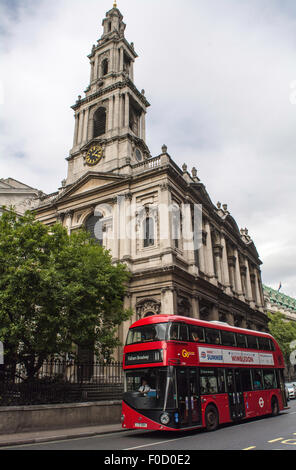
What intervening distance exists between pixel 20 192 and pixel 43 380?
29154 mm

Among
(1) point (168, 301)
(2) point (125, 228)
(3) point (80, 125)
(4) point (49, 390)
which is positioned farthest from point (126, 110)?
(4) point (49, 390)

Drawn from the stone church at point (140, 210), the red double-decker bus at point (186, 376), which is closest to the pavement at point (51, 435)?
the red double-decker bus at point (186, 376)

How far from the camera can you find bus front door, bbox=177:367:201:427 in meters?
12.2

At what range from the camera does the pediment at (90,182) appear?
31.8m

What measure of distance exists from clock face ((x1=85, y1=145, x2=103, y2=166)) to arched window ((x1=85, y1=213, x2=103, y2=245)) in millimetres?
6374

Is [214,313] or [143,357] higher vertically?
[214,313]

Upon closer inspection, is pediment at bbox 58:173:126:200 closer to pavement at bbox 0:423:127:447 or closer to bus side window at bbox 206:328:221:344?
bus side window at bbox 206:328:221:344

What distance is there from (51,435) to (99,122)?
1290 inches

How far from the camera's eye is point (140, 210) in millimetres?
29453

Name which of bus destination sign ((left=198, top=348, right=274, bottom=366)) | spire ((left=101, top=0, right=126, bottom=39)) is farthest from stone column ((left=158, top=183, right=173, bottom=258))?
spire ((left=101, top=0, right=126, bottom=39))

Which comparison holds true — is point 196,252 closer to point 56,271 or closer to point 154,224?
point 154,224

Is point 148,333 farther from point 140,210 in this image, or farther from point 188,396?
point 140,210

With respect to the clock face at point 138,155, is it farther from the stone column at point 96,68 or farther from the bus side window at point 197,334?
the bus side window at point 197,334

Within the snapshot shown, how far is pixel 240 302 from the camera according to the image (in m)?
38.8
